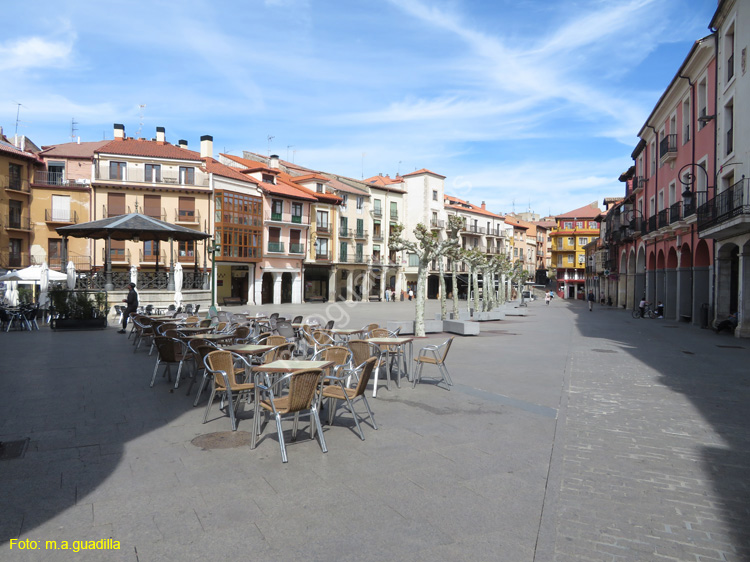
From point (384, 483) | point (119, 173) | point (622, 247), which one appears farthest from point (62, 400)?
point (622, 247)

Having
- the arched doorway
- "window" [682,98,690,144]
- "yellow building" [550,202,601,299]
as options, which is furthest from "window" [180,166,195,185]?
"yellow building" [550,202,601,299]

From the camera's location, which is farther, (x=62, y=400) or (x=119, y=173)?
(x=119, y=173)

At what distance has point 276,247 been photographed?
4547 cm

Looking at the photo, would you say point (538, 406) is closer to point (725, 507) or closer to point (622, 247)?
point (725, 507)

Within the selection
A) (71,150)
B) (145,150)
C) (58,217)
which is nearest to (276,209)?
(145,150)

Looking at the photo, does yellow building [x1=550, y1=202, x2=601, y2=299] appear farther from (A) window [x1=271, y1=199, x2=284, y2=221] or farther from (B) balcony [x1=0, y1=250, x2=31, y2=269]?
(B) balcony [x1=0, y1=250, x2=31, y2=269]

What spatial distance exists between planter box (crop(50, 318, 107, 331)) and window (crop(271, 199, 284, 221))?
28138 millimetres

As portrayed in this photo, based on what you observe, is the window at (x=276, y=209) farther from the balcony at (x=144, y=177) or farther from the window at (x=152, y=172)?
the window at (x=152, y=172)

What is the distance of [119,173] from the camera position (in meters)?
38.7

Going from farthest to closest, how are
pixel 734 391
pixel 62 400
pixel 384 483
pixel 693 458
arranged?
pixel 734 391
pixel 62 400
pixel 693 458
pixel 384 483

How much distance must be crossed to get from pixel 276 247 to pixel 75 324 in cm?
2820

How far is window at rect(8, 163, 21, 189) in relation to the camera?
37812 millimetres

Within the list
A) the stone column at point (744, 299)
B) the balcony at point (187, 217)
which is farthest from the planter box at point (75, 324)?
the balcony at point (187, 217)

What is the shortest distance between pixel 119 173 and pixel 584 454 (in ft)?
133
